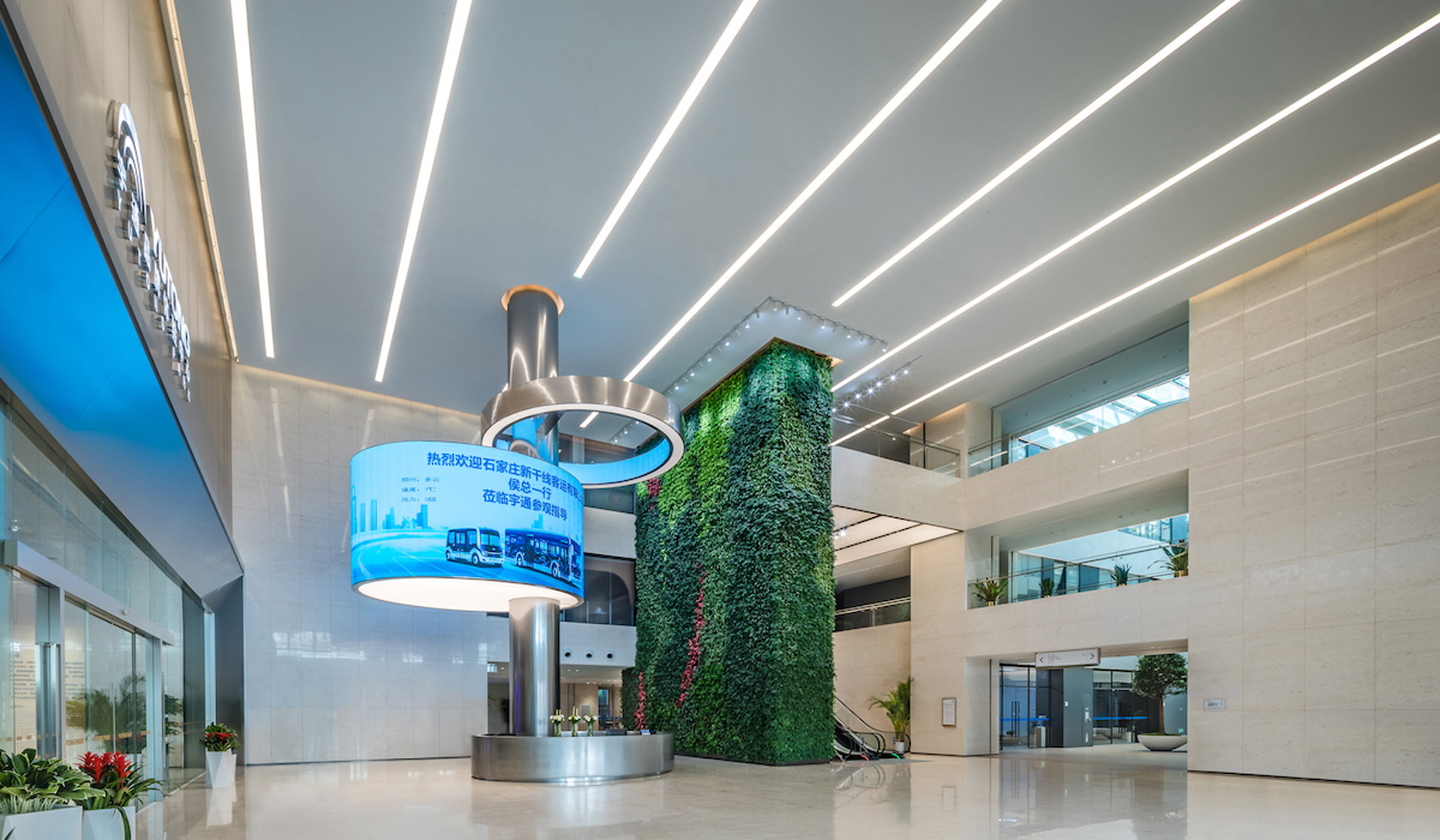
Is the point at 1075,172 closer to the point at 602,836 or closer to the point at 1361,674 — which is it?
the point at 1361,674

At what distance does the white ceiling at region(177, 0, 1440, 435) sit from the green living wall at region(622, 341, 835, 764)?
2609 millimetres

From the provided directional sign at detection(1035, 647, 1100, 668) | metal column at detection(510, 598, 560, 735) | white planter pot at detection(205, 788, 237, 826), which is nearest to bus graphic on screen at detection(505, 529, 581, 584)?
metal column at detection(510, 598, 560, 735)

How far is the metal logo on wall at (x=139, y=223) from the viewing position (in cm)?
552

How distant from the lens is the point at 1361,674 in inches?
484

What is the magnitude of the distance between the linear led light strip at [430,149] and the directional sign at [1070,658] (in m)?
14.1

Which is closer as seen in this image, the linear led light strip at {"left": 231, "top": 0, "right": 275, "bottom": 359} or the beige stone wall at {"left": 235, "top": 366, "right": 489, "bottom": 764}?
the linear led light strip at {"left": 231, "top": 0, "right": 275, "bottom": 359}

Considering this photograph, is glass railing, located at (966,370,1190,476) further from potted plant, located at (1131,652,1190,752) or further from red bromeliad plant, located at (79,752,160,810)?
red bromeliad plant, located at (79,752,160,810)

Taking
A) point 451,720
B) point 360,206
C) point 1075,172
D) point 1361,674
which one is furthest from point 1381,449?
point 451,720

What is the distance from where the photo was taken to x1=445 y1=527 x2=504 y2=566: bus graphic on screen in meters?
12.8

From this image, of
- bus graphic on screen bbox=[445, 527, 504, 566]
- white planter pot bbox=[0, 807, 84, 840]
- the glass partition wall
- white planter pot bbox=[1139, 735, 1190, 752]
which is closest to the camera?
white planter pot bbox=[0, 807, 84, 840]

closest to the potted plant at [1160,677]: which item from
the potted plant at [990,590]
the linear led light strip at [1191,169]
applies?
the potted plant at [990,590]

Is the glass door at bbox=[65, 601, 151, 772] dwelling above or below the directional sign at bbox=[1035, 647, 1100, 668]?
above

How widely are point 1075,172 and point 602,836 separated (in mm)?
9828

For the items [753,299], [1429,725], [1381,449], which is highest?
[753,299]
